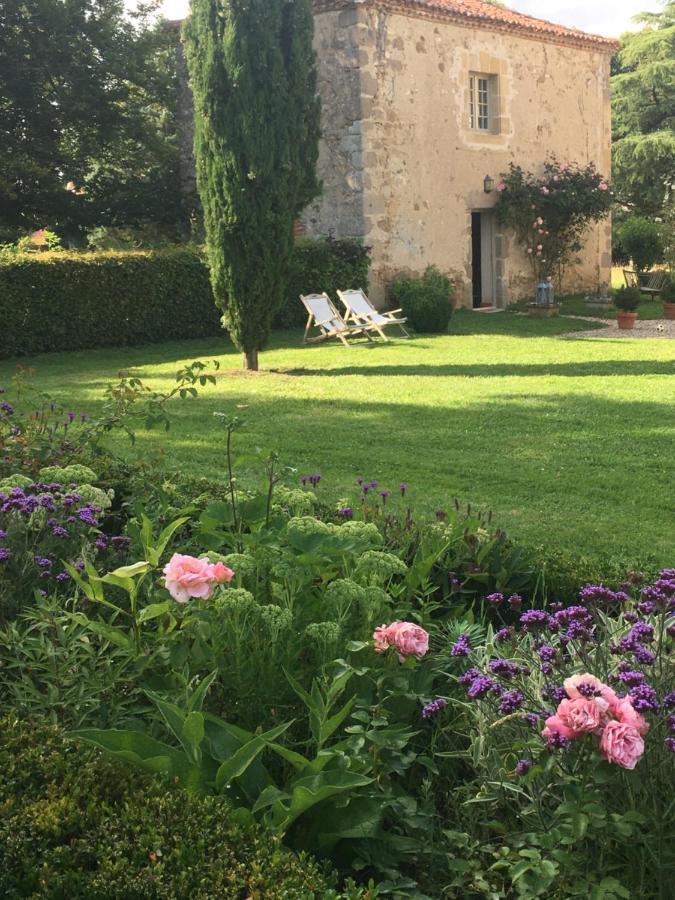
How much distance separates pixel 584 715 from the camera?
2201 millimetres

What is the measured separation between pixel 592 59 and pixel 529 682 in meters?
23.3

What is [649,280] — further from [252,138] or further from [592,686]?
[592,686]

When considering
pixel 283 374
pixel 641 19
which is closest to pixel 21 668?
pixel 283 374

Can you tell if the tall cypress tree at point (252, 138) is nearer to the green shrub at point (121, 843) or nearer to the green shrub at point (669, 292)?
the green shrub at point (669, 292)

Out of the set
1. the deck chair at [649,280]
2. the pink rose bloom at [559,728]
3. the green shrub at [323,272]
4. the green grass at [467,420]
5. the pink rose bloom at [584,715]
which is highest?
the green shrub at [323,272]

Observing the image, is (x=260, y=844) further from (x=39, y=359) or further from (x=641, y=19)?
(x=641, y=19)

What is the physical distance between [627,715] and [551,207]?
21.0 metres

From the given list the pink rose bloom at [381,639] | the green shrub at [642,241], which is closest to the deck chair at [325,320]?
the green shrub at [642,241]

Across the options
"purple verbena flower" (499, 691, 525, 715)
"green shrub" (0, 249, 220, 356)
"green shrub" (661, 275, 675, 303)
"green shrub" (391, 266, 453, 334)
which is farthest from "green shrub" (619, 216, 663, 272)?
"purple verbena flower" (499, 691, 525, 715)

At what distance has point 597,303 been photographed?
22.0 metres

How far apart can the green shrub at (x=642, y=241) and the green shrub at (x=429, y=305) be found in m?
9.30

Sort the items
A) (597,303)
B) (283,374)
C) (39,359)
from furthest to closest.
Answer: (597,303)
(39,359)
(283,374)

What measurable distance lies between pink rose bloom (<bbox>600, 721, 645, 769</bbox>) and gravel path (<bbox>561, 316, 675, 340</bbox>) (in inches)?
594

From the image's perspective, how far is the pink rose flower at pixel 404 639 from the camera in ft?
9.41
